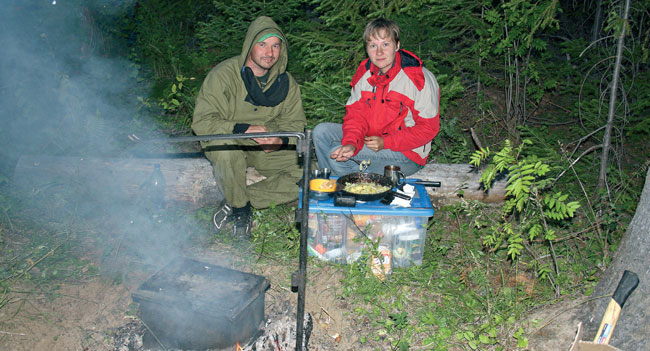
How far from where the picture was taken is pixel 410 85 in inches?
156

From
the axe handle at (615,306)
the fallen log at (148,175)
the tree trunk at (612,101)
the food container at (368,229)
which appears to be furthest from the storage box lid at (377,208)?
the tree trunk at (612,101)

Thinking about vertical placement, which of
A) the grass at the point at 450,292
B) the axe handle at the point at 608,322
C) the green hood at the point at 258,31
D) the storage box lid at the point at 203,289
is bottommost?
the grass at the point at 450,292

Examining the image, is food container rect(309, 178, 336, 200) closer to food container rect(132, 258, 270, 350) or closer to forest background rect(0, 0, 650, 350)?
forest background rect(0, 0, 650, 350)

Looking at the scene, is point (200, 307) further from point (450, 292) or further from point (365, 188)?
point (450, 292)

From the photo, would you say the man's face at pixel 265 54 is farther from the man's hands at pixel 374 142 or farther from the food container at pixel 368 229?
the food container at pixel 368 229

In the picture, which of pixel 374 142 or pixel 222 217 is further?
pixel 222 217

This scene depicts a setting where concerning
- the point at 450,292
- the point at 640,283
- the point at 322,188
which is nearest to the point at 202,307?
the point at 322,188

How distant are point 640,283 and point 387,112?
97.9 inches

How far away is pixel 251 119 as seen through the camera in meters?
4.38

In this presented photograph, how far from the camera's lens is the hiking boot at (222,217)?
4184 millimetres

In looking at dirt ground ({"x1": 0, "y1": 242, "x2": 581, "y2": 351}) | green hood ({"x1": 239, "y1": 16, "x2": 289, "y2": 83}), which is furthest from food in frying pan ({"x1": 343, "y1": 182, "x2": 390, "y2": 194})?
green hood ({"x1": 239, "y1": 16, "x2": 289, "y2": 83})

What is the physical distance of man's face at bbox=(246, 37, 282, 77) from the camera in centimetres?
400

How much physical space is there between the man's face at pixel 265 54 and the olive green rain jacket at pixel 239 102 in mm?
56

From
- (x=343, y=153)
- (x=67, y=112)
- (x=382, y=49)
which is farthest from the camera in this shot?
(x=67, y=112)
